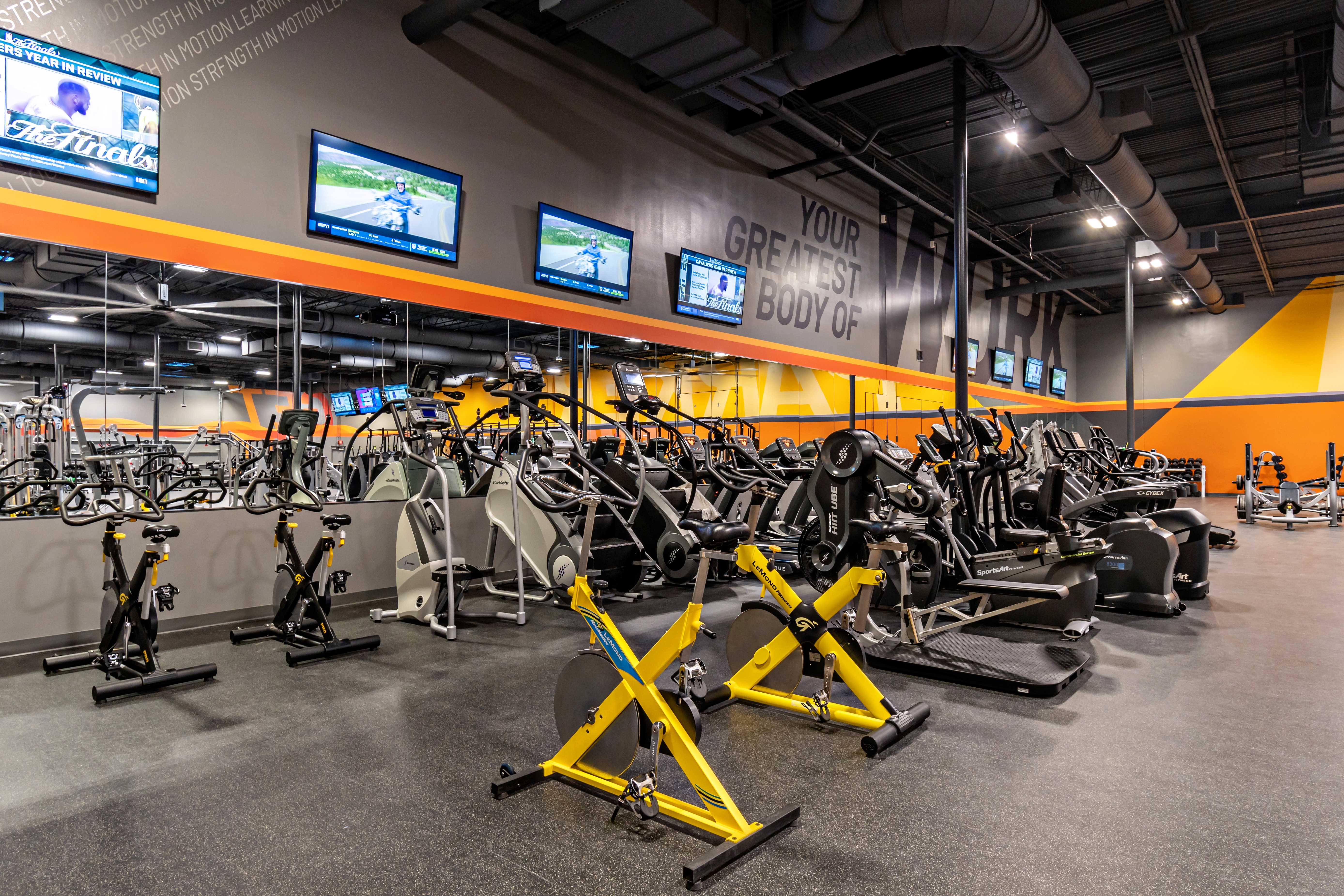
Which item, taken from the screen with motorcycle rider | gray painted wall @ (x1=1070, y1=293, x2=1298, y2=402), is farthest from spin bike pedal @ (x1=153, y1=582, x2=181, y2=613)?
gray painted wall @ (x1=1070, y1=293, x2=1298, y2=402)

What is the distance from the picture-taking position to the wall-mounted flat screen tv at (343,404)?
6535 mm

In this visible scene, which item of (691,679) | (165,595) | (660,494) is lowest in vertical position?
(165,595)

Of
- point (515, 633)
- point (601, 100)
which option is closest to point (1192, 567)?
point (515, 633)

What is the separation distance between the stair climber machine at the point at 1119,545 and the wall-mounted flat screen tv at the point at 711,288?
146 inches

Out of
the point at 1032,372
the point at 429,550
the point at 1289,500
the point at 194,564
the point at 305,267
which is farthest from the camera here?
the point at 1032,372

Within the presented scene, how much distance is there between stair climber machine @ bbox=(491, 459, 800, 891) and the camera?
2.17 meters

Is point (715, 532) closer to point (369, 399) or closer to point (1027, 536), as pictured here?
point (1027, 536)

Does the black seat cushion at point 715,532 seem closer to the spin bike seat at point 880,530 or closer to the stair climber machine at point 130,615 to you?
the spin bike seat at point 880,530

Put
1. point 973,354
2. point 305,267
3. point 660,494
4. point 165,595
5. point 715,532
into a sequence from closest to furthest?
point 715,532, point 165,595, point 305,267, point 660,494, point 973,354

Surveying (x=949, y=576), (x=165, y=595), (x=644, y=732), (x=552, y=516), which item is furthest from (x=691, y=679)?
(x=949, y=576)

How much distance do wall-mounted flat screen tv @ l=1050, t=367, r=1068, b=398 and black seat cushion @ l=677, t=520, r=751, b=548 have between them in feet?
60.1

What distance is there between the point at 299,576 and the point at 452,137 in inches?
151

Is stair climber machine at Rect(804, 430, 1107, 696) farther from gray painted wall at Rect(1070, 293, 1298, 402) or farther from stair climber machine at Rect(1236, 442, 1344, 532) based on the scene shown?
gray painted wall at Rect(1070, 293, 1298, 402)

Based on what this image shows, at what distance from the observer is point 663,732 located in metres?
2.24
